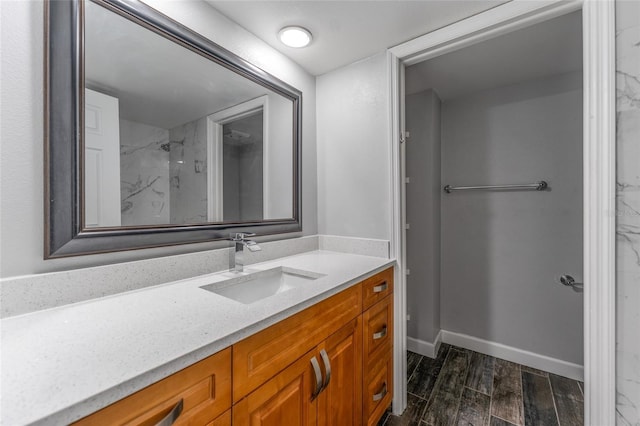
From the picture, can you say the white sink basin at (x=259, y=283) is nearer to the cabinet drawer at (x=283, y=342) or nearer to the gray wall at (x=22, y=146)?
the cabinet drawer at (x=283, y=342)

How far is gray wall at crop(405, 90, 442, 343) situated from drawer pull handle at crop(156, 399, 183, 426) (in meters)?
2.04

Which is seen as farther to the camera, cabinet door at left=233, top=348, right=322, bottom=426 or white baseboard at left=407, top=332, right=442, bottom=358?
white baseboard at left=407, top=332, right=442, bottom=358

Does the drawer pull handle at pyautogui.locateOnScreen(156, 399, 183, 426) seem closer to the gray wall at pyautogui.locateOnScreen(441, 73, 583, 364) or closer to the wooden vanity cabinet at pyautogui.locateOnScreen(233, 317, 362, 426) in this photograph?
the wooden vanity cabinet at pyautogui.locateOnScreen(233, 317, 362, 426)

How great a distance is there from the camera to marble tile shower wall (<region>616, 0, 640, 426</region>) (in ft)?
3.45

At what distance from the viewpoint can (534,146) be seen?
2.05 m

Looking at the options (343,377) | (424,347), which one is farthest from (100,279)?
(424,347)

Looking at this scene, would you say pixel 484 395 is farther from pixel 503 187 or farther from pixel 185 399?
pixel 185 399

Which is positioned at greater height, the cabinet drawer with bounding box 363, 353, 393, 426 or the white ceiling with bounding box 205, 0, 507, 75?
the white ceiling with bounding box 205, 0, 507, 75

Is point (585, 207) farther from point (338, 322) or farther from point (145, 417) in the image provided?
point (145, 417)

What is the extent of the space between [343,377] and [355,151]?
4.16 feet

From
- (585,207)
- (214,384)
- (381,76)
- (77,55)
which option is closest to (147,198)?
(77,55)

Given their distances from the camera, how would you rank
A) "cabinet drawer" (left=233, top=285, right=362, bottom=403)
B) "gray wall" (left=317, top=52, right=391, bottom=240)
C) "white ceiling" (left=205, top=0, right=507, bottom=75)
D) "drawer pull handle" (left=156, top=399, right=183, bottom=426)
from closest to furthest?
"drawer pull handle" (left=156, top=399, right=183, bottom=426) < "cabinet drawer" (left=233, top=285, right=362, bottom=403) < "white ceiling" (left=205, top=0, right=507, bottom=75) < "gray wall" (left=317, top=52, right=391, bottom=240)

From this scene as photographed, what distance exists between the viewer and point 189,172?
4.00 ft

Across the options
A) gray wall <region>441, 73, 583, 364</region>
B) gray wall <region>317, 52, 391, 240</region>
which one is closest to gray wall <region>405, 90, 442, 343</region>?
gray wall <region>441, 73, 583, 364</region>
